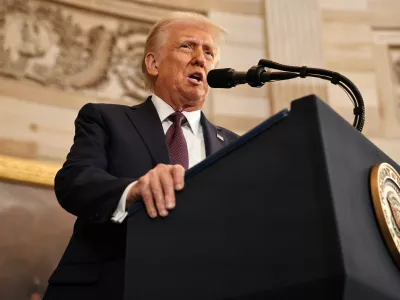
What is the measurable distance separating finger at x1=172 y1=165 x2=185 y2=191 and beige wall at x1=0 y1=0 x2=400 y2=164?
8.27ft

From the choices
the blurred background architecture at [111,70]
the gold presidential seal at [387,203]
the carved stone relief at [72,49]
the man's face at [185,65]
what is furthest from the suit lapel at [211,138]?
the carved stone relief at [72,49]

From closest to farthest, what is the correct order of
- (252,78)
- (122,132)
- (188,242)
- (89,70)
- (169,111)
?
1. (188,242)
2. (252,78)
3. (122,132)
4. (169,111)
5. (89,70)

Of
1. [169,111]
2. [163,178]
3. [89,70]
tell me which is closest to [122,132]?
[169,111]

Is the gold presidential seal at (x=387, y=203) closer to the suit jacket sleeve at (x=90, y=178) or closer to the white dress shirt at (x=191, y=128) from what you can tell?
the suit jacket sleeve at (x=90, y=178)

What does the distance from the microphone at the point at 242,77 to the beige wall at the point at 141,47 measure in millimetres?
2120

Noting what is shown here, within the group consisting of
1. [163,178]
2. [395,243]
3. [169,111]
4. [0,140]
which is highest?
[0,140]

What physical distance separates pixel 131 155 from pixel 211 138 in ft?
1.44

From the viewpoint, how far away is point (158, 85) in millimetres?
2670

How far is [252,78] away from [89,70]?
8.70ft

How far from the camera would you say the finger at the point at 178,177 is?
1.47m

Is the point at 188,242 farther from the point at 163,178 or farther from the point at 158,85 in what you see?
the point at 158,85

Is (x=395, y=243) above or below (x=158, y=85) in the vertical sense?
below

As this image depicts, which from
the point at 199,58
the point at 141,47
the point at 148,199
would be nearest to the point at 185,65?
the point at 199,58

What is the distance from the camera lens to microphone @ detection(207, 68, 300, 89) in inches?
74.9
